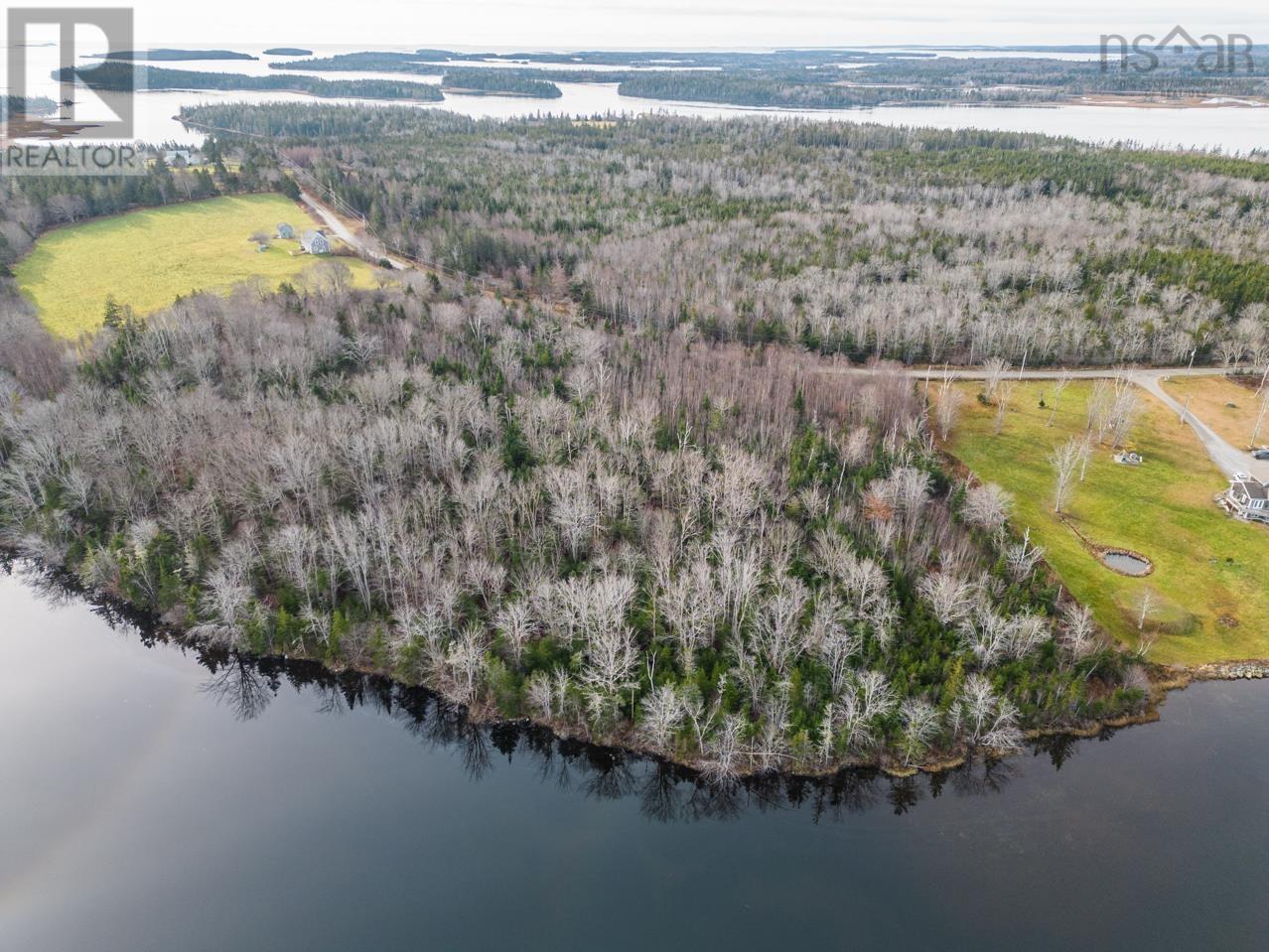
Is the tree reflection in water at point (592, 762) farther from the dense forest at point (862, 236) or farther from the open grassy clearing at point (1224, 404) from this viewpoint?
the dense forest at point (862, 236)

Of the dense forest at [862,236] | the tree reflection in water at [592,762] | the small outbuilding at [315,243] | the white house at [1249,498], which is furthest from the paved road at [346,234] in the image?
the white house at [1249,498]

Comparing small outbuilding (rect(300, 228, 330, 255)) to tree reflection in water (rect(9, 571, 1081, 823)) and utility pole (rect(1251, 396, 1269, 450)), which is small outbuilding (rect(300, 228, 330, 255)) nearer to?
tree reflection in water (rect(9, 571, 1081, 823))

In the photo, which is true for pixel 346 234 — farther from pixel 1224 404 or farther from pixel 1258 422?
pixel 1258 422

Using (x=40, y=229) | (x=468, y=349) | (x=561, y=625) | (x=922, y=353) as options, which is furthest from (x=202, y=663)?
(x=40, y=229)

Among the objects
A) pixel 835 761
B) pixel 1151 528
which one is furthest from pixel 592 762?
pixel 1151 528

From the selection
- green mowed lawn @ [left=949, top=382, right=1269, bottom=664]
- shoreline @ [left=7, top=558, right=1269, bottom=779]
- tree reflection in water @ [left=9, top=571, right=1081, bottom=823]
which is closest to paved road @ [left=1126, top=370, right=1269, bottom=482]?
green mowed lawn @ [left=949, top=382, right=1269, bottom=664]
